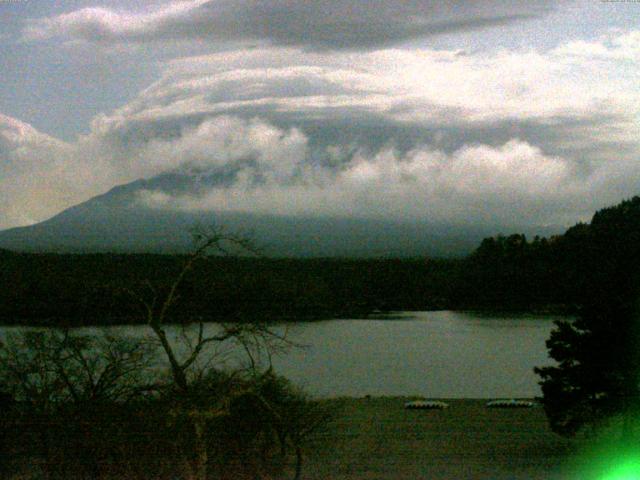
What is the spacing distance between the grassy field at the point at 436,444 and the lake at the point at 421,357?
1745 millimetres

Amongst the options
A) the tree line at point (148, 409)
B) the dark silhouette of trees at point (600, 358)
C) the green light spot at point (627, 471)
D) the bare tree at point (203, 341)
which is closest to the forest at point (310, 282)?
the bare tree at point (203, 341)

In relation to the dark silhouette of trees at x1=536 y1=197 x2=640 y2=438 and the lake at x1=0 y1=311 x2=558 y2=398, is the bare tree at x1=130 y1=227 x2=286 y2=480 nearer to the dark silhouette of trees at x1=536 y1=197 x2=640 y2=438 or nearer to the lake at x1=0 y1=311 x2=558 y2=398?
the dark silhouette of trees at x1=536 y1=197 x2=640 y2=438

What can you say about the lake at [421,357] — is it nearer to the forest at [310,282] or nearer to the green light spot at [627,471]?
the forest at [310,282]

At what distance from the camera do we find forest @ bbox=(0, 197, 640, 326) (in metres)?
7.13

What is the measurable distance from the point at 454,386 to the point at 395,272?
12489 millimetres

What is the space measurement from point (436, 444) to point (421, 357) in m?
11.8

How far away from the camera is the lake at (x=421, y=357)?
57.9ft

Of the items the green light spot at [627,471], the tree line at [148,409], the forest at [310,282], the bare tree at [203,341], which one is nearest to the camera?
the bare tree at [203,341]

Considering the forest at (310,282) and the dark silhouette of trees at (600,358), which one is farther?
the dark silhouette of trees at (600,358)

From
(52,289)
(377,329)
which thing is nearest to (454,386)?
(377,329)

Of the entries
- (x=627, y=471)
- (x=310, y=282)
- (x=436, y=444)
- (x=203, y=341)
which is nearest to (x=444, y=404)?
(x=310, y=282)

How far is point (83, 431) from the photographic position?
13.8 feet

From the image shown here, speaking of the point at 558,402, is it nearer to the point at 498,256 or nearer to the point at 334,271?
the point at 334,271

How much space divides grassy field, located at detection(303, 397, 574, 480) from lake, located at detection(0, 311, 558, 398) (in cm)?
175
